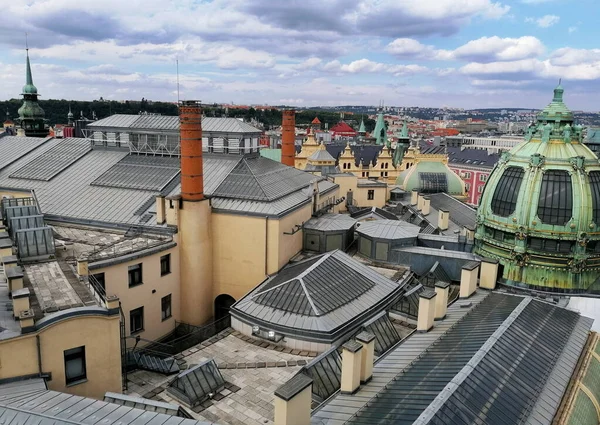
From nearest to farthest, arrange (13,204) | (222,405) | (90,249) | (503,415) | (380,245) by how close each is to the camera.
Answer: (503,415) → (222,405) → (90,249) → (13,204) → (380,245)

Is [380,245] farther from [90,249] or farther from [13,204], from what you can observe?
[13,204]

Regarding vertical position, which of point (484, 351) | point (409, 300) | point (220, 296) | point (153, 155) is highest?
point (153, 155)

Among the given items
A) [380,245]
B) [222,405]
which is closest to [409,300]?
[380,245]

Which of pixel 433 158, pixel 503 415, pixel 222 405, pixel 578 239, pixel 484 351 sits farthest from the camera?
pixel 433 158

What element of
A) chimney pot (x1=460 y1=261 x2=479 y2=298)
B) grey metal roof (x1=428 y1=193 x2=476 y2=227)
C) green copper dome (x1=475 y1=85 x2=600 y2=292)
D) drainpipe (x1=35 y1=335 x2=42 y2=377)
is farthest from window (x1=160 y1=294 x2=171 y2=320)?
grey metal roof (x1=428 y1=193 x2=476 y2=227)

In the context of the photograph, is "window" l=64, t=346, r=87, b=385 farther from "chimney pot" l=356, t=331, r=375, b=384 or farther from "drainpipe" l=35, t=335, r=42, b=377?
"chimney pot" l=356, t=331, r=375, b=384

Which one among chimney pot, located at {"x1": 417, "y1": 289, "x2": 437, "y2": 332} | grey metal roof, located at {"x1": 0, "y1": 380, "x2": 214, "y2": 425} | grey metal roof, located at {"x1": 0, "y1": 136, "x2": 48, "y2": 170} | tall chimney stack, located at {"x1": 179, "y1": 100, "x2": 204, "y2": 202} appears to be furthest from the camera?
grey metal roof, located at {"x1": 0, "y1": 136, "x2": 48, "y2": 170}

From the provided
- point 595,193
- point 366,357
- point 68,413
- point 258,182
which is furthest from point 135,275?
point 595,193
